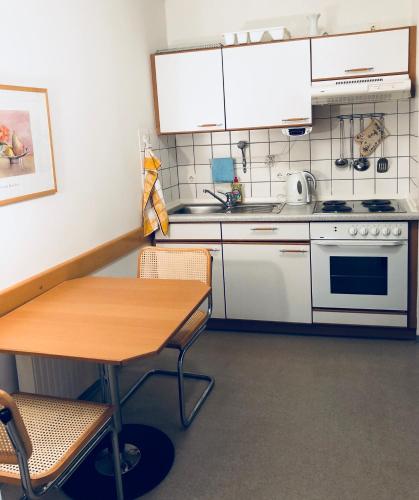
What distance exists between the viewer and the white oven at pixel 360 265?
3.48 meters

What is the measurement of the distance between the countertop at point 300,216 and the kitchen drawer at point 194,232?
39 millimetres

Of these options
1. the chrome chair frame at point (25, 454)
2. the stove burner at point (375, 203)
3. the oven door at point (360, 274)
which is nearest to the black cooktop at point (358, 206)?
the stove burner at point (375, 203)

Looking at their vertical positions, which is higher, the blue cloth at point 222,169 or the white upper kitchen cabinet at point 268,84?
the white upper kitchen cabinet at point 268,84

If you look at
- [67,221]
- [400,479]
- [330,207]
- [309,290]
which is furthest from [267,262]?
[400,479]

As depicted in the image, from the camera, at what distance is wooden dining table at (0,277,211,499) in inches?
78.4

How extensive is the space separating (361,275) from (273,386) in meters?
0.99

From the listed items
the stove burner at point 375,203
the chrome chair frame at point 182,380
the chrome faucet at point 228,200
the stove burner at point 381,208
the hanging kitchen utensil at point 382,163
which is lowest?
the chrome chair frame at point 182,380

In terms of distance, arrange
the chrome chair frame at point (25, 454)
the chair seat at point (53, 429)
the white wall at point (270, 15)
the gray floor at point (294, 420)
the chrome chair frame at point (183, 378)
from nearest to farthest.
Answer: the chrome chair frame at point (25, 454) → the chair seat at point (53, 429) → the gray floor at point (294, 420) → the chrome chair frame at point (183, 378) → the white wall at point (270, 15)

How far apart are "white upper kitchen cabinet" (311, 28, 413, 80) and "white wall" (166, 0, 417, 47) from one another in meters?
0.38

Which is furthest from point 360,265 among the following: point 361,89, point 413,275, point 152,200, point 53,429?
point 53,429

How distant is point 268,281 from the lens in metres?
3.77

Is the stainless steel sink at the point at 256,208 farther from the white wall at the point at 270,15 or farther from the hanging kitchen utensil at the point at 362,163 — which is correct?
the white wall at the point at 270,15

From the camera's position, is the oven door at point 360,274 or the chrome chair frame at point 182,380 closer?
the chrome chair frame at point 182,380

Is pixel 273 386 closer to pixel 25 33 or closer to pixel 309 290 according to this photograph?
pixel 309 290
